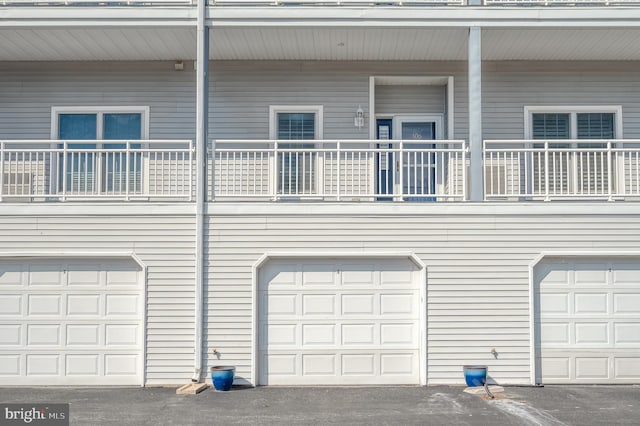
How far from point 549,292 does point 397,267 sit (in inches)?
93.2

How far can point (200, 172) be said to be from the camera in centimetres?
1034

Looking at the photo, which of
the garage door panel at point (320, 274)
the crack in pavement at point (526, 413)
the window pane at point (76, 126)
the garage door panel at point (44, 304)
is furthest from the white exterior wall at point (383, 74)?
the crack in pavement at point (526, 413)

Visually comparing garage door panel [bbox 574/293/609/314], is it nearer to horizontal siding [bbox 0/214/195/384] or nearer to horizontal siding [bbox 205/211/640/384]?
horizontal siding [bbox 205/211/640/384]

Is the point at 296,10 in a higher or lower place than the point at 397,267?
higher

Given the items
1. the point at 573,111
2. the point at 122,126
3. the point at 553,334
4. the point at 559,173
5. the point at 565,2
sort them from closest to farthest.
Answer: the point at 553,334, the point at 565,2, the point at 559,173, the point at 573,111, the point at 122,126

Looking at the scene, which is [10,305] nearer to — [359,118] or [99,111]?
[99,111]

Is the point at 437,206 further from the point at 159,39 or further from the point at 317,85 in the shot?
the point at 159,39

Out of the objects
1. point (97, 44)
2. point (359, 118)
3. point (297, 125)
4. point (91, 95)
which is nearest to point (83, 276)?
point (91, 95)

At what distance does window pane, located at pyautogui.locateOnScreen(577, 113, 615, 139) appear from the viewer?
1262 cm

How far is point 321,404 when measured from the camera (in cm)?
903

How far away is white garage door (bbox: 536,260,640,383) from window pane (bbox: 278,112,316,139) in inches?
195

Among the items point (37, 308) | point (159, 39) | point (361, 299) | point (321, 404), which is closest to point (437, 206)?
point (361, 299)

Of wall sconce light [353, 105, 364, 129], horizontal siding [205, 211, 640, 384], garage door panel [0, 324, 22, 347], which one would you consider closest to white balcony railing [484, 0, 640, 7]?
wall sconce light [353, 105, 364, 129]

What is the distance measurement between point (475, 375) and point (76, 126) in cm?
854
